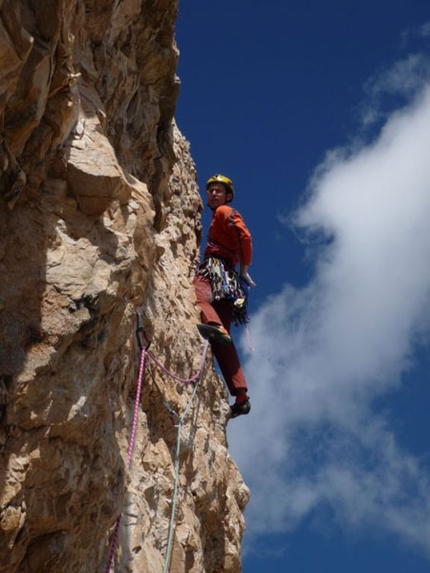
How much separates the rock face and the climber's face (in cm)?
271

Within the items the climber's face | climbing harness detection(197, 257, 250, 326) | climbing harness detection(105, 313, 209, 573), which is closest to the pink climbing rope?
climbing harness detection(105, 313, 209, 573)

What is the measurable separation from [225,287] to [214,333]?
712mm

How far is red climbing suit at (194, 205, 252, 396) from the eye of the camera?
8.76m

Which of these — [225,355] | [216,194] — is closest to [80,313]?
[225,355]

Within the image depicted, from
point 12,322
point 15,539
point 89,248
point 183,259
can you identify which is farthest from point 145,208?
point 183,259

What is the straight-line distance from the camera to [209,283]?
29.4ft

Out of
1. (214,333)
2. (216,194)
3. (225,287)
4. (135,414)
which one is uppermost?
(216,194)

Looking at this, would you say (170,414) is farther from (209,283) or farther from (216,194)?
(216,194)

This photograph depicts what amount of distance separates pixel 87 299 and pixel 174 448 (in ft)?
7.97

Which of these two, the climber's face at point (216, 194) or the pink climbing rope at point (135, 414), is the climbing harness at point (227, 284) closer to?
the climber's face at point (216, 194)

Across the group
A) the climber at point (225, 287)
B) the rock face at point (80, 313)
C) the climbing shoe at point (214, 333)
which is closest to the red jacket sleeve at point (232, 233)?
the climber at point (225, 287)

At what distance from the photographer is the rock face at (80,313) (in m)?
4.34

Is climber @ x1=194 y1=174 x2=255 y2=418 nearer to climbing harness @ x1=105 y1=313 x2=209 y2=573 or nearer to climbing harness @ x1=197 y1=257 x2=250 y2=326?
climbing harness @ x1=197 y1=257 x2=250 y2=326

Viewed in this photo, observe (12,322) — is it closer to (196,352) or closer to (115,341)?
(115,341)
